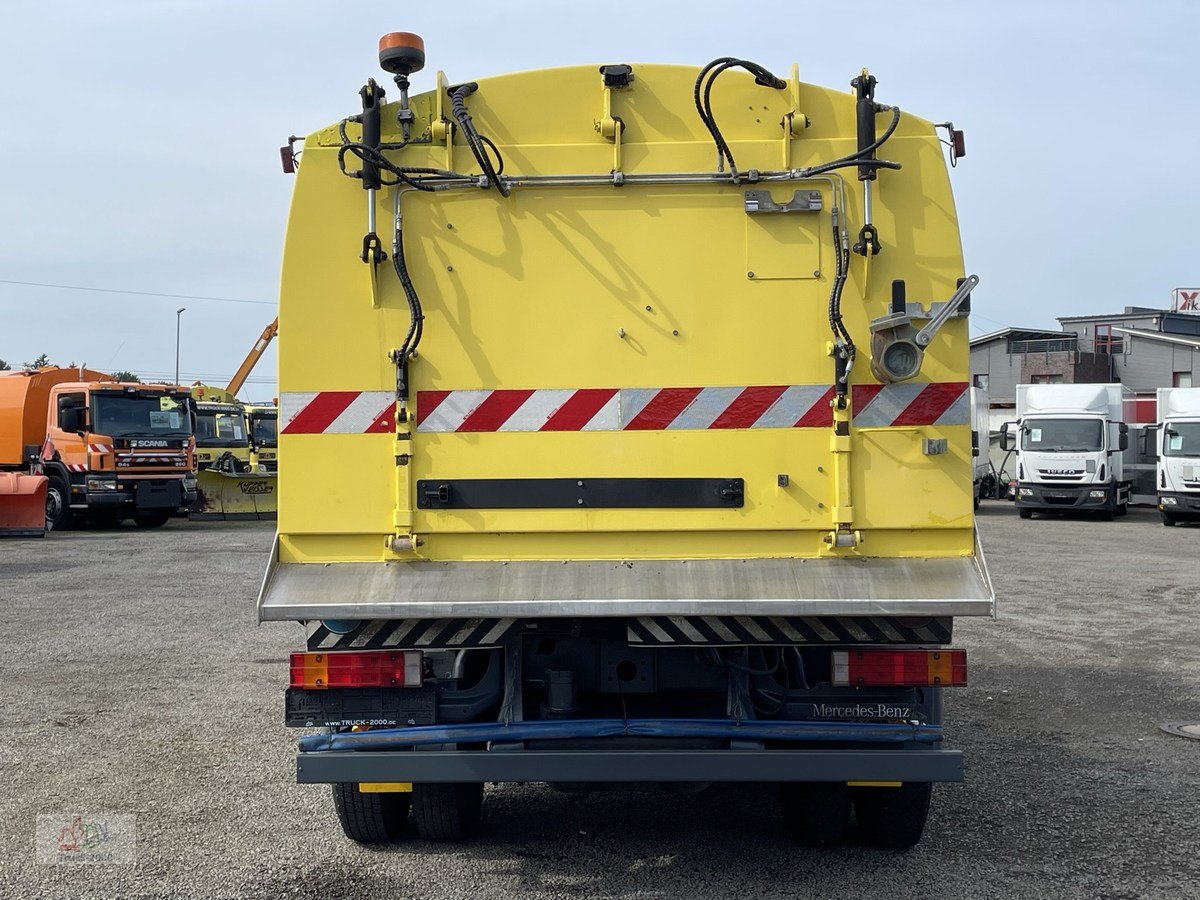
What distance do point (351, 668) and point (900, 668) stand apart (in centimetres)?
226

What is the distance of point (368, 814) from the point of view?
5.64 meters

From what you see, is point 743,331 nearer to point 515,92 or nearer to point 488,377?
point 488,377

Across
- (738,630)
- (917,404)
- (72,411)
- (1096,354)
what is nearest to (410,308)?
(738,630)

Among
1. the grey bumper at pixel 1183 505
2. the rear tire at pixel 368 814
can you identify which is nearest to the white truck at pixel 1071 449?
the grey bumper at pixel 1183 505

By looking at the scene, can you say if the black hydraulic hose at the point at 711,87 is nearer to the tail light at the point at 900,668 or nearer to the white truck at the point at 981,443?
the tail light at the point at 900,668

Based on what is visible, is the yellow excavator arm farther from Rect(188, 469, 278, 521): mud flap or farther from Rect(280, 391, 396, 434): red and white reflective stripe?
Rect(280, 391, 396, 434): red and white reflective stripe

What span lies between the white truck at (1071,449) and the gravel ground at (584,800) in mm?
17787

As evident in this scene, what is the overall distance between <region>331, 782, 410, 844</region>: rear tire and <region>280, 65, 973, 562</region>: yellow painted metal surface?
4.00 ft

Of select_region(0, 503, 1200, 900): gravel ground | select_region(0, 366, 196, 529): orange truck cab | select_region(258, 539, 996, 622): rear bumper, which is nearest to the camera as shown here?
select_region(258, 539, 996, 622): rear bumper

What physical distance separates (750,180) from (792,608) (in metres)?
1.77

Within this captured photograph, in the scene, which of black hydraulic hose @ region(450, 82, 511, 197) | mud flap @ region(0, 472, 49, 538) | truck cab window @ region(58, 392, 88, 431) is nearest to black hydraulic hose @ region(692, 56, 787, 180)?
black hydraulic hose @ region(450, 82, 511, 197)

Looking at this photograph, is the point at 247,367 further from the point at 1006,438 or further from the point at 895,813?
the point at 895,813

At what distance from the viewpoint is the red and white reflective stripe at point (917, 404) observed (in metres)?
5.11

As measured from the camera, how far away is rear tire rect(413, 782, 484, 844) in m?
5.65
